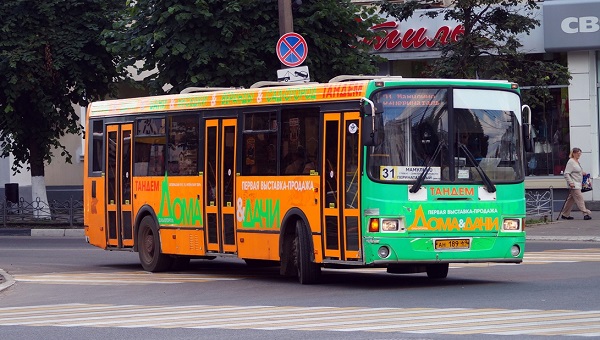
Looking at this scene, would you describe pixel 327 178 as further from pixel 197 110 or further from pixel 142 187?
pixel 142 187

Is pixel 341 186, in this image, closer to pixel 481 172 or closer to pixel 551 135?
pixel 481 172

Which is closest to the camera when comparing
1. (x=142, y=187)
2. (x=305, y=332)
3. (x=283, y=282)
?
(x=305, y=332)

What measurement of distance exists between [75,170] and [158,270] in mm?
22857

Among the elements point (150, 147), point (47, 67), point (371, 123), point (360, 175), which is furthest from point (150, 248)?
point (47, 67)

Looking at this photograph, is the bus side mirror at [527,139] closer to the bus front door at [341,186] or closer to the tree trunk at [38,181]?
the bus front door at [341,186]

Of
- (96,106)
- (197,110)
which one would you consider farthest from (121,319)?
(96,106)

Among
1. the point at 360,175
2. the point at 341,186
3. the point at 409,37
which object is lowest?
the point at 341,186

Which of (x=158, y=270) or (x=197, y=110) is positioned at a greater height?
(x=197, y=110)

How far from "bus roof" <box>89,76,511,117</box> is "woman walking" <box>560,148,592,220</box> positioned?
12100mm

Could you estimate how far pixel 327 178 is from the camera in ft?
53.3

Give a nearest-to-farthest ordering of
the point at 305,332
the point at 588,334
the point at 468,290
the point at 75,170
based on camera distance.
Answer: the point at 588,334 → the point at 305,332 → the point at 468,290 → the point at 75,170

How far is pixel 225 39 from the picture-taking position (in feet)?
91.2

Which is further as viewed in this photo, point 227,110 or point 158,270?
point 158,270

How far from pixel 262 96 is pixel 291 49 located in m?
5.70
